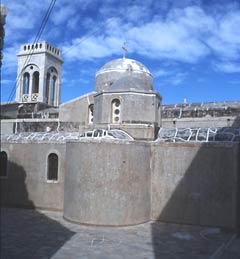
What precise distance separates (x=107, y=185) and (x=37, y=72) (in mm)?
23248

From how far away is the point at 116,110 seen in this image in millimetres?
15883

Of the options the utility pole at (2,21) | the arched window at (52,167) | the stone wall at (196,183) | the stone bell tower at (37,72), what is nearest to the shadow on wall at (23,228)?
the arched window at (52,167)

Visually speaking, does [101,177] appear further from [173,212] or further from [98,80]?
[98,80]

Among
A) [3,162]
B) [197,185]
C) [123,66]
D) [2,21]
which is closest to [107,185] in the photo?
[197,185]

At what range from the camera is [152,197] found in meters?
13.4

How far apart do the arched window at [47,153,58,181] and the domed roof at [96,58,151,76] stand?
701cm

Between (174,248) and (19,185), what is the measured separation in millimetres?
9596

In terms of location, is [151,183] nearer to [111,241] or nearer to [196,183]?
[196,183]

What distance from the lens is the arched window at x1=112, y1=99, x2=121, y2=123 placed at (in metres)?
15.8

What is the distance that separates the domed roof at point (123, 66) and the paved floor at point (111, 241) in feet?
→ 33.8

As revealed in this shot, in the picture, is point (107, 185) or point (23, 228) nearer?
point (23, 228)

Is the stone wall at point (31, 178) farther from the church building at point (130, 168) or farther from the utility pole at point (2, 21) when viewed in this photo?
the utility pole at point (2, 21)

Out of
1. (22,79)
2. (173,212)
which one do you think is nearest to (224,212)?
(173,212)

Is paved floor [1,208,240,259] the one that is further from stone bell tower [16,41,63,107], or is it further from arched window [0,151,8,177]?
stone bell tower [16,41,63,107]
